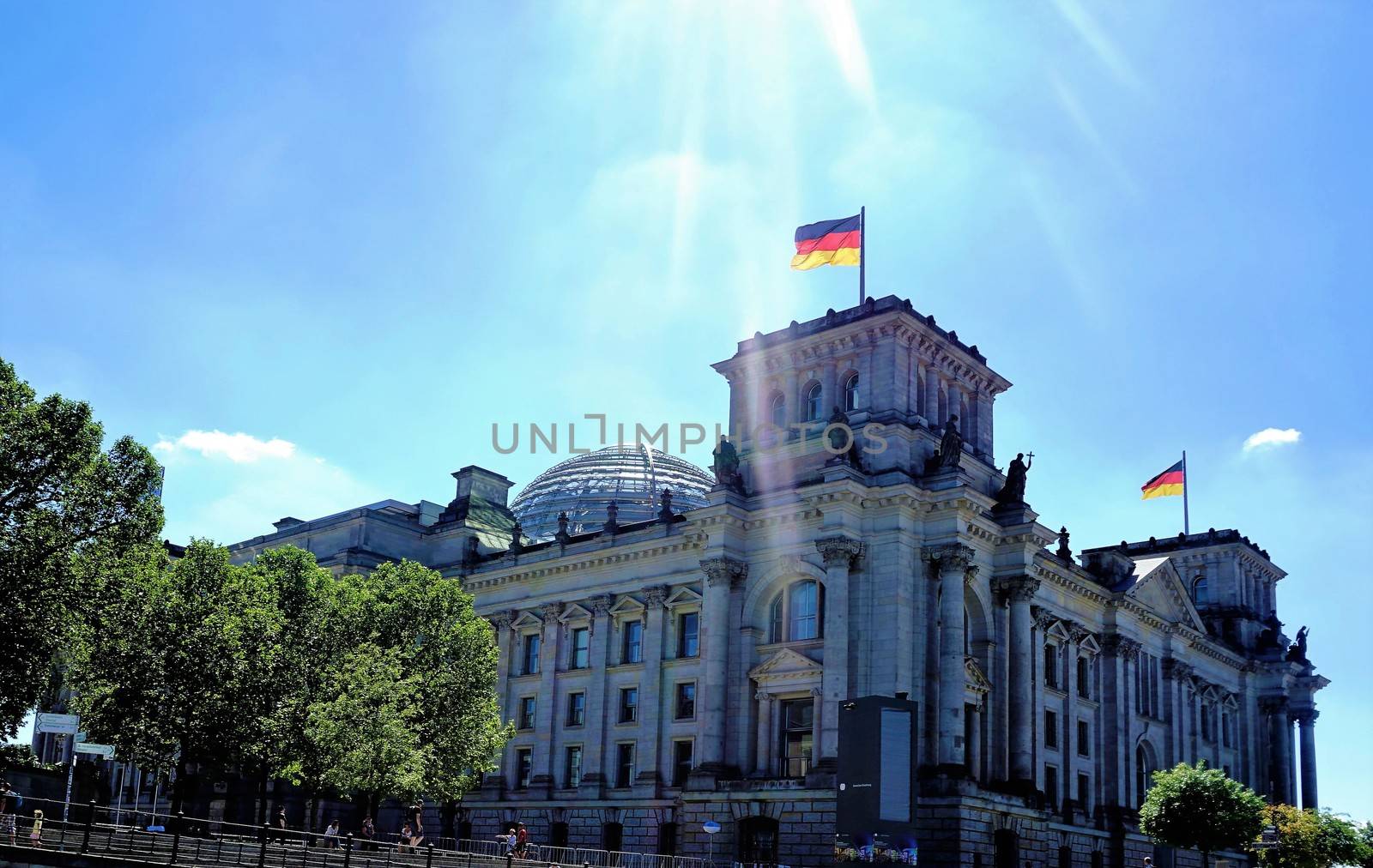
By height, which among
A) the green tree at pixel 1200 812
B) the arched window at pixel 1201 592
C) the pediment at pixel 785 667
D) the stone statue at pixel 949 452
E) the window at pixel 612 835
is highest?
the stone statue at pixel 949 452

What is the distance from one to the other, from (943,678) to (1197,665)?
34.3 m

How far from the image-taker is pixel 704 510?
59.0 metres

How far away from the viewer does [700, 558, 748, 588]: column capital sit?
5788cm

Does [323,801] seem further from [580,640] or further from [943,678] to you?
[943,678]

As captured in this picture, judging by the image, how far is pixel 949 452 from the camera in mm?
56562

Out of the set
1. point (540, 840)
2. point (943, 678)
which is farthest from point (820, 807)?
point (540, 840)

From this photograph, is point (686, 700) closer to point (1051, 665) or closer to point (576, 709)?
point (576, 709)

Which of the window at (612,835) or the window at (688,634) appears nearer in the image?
the window at (612,835)

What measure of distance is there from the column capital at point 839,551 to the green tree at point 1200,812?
2057cm

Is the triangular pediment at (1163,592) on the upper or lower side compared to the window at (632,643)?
upper

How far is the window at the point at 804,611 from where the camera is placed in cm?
5659

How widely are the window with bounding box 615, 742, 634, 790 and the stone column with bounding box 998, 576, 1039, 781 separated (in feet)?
58.3

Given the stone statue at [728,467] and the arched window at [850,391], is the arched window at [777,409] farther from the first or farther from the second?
the stone statue at [728,467]

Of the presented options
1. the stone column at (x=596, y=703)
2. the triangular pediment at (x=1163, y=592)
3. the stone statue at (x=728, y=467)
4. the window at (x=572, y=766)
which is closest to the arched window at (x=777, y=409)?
the stone statue at (x=728, y=467)
